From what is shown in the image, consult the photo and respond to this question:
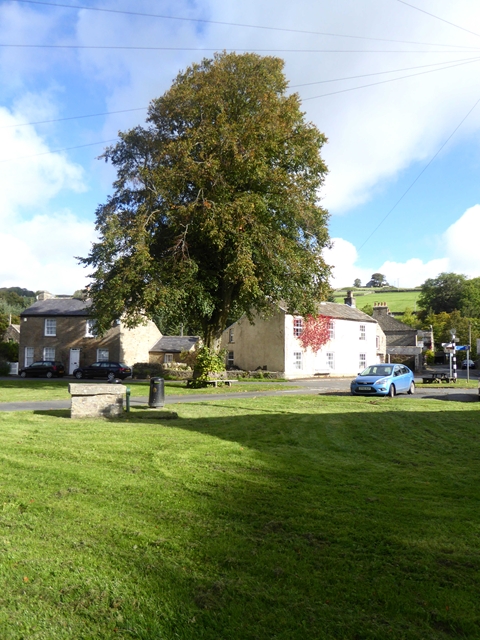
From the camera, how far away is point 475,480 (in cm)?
743

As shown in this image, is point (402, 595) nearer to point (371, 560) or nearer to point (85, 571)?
point (371, 560)

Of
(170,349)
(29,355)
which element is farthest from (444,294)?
(29,355)

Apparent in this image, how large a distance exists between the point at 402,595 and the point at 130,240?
25.4m

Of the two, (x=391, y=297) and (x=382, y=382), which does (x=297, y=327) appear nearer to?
(x=382, y=382)

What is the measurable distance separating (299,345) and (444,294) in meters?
63.8

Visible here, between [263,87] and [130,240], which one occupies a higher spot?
[263,87]

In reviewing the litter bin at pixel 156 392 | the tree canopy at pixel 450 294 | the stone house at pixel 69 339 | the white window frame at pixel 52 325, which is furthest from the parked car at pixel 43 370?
the tree canopy at pixel 450 294

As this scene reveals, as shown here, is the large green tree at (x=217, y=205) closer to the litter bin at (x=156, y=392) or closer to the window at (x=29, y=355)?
the litter bin at (x=156, y=392)

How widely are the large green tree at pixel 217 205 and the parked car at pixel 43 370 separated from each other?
16.4 m

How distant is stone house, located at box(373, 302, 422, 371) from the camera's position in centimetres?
6444

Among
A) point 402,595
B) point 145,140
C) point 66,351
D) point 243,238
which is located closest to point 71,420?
point 402,595

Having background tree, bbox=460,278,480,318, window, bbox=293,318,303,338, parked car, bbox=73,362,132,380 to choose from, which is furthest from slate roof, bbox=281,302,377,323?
background tree, bbox=460,278,480,318

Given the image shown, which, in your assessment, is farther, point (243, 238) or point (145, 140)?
point (145, 140)

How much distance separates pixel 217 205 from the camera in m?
26.7
